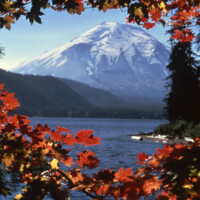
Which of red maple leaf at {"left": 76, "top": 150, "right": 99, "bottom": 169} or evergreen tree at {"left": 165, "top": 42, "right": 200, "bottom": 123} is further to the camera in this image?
evergreen tree at {"left": 165, "top": 42, "right": 200, "bottom": 123}

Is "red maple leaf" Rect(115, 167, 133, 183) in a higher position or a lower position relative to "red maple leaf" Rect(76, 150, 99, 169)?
lower

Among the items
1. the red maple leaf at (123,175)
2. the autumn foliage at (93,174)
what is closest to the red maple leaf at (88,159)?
the autumn foliage at (93,174)

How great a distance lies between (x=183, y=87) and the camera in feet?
141

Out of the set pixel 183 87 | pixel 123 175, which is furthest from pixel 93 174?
pixel 183 87

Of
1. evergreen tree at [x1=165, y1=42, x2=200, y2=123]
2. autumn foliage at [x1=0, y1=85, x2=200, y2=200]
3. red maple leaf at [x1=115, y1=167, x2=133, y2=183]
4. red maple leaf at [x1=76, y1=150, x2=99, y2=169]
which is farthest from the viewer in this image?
evergreen tree at [x1=165, y1=42, x2=200, y2=123]

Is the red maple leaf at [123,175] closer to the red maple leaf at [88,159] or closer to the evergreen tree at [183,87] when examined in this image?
the red maple leaf at [88,159]

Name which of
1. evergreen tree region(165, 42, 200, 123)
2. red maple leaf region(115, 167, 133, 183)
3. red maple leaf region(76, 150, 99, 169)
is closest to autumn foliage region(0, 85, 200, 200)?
red maple leaf region(115, 167, 133, 183)

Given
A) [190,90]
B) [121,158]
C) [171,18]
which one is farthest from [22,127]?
[190,90]

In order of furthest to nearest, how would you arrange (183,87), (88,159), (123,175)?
1. (183,87)
2. (88,159)
3. (123,175)

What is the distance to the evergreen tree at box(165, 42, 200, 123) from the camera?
41.7 metres

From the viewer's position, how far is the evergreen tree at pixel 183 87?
41.7 m

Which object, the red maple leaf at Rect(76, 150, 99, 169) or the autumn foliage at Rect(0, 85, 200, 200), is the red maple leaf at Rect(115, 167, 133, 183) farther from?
the red maple leaf at Rect(76, 150, 99, 169)

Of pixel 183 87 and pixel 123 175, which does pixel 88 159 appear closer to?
pixel 123 175

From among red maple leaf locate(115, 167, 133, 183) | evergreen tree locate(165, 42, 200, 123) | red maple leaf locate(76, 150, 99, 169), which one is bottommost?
red maple leaf locate(115, 167, 133, 183)
